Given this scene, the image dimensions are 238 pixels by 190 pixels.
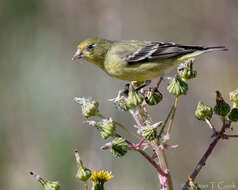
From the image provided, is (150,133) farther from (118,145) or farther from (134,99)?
(134,99)

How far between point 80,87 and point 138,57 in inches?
152

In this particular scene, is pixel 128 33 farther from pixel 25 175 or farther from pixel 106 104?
pixel 25 175

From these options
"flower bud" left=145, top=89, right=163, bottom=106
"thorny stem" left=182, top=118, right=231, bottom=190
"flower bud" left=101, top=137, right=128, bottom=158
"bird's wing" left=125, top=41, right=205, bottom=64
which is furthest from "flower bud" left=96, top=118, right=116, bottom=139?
"bird's wing" left=125, top=41, right=205, bottom=64

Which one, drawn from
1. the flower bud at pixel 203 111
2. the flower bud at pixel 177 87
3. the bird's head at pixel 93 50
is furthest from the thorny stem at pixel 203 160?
the bird's head at pixel 93 50

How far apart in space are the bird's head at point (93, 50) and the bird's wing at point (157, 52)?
435 millimetres

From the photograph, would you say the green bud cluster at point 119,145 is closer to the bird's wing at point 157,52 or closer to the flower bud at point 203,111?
the flower bud at point 203,111

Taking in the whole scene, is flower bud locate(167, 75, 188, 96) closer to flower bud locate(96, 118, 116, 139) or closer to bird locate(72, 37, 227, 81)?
flower bud locate(96, 118, 116, 139)

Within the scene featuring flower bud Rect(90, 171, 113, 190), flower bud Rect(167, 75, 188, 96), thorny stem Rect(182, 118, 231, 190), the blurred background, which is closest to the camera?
thorny stem Rect(182, 118, 231, 190)

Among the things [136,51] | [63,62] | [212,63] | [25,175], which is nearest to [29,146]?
[25,175]

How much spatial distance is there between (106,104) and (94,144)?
931 mm

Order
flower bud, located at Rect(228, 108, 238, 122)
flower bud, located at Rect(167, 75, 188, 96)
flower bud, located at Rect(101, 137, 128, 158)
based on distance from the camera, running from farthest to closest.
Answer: flower bud, located at Rect(167, 75, 188, 96), flower bud, located at Rect(228, 108, 238, 122), flower bud, located at Rect(101, 137, 128, 158)

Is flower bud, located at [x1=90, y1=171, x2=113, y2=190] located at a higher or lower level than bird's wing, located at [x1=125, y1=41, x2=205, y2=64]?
lower

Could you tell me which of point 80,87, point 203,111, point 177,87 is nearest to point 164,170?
point 203,111

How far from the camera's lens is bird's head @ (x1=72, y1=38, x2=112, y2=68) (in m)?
5.14
